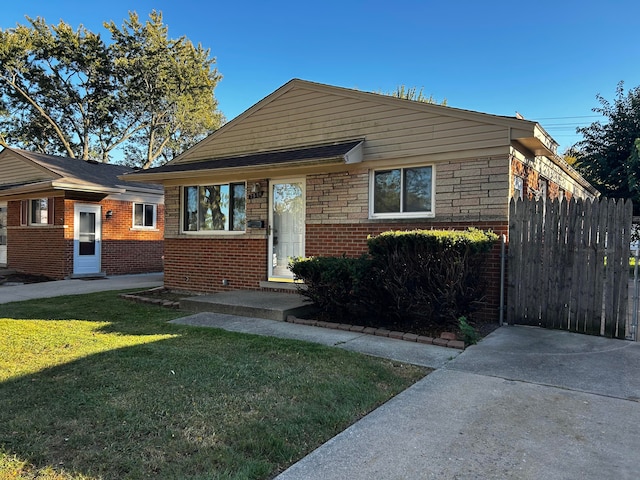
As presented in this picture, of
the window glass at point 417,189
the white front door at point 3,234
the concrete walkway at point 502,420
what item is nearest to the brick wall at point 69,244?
the white front door at point 3,234

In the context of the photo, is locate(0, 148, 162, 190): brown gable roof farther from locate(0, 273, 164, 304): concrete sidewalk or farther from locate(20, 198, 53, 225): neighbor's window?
locate(0, 273, 164, 304): concrete sidewalk

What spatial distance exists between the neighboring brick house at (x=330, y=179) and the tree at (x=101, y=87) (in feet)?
78.9

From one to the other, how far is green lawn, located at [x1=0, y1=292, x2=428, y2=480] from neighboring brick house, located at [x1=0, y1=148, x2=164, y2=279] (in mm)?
9813

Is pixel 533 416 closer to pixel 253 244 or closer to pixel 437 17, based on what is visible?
pixel 253 244

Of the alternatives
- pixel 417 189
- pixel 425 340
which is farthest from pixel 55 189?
pixel 425 340

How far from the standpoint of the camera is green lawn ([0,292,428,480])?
272 cm

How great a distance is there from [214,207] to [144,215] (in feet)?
26.6

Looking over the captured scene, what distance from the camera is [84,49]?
96.8ft

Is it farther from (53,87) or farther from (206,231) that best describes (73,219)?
(53,87)

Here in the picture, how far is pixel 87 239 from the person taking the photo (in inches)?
609

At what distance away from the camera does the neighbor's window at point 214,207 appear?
10.1 meters

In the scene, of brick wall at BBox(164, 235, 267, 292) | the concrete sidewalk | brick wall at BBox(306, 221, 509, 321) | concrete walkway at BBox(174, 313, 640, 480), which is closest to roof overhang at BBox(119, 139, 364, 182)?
brick wall at BBox(306, 221, 509, 321)

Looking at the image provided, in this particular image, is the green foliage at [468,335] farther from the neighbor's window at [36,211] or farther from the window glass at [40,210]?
the window glass at [40,210]

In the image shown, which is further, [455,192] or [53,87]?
[53,87]
